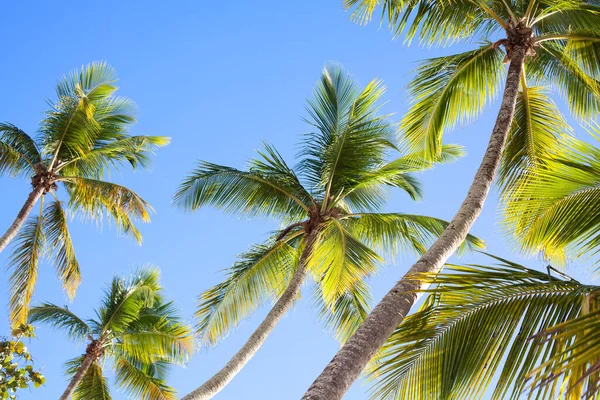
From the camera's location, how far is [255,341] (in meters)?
9.70

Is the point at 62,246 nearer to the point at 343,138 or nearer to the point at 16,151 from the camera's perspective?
the point at 16,151

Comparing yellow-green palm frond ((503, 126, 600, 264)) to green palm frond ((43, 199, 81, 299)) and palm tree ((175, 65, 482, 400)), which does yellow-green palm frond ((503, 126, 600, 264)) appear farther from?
green palm frond ((43, 199, 81, 299))

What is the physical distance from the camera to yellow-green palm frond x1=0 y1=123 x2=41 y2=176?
44.0 ft

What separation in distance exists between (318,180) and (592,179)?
6669 millimetres

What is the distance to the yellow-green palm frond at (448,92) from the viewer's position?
9.16 m

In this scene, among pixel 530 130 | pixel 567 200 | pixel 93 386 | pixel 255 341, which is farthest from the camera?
pixel 93 386

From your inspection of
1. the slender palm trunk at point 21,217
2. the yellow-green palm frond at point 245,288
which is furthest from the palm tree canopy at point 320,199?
the slender palm trunk at point 21,217

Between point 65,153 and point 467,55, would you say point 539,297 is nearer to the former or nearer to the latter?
point 467,55

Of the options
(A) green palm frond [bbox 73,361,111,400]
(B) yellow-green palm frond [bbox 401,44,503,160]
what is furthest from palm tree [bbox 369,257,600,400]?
(A) green palm frond [bbox 73,361,111,400]

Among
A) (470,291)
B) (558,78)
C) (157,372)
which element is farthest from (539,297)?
(157,372)

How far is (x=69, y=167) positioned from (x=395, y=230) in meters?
7.24

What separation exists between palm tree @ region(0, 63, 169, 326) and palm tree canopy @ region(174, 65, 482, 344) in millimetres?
2928

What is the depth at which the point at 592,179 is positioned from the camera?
486 cm

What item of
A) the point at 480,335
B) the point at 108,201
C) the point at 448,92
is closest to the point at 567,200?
the point at 480,335
